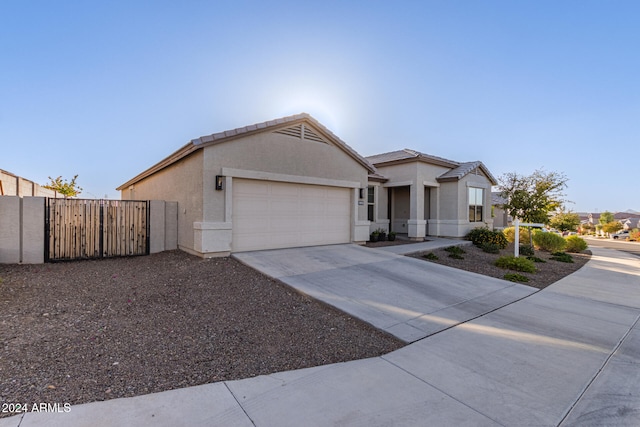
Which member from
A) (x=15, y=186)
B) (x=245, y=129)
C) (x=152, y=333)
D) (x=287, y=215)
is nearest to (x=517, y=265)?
(x=287, y=215)

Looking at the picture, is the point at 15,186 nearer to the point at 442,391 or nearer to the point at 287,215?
the point at 287,215

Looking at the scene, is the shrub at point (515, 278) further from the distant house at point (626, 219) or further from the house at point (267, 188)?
the distant house at point (626, 219)

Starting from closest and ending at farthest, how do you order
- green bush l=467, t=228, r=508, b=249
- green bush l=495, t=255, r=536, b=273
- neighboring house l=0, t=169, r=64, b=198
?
green bush l=495, t=255, r=536, b=273
neighboring house l=0, t=169, r=64, b=198
green bush l=467, t=228, r=508, b=249

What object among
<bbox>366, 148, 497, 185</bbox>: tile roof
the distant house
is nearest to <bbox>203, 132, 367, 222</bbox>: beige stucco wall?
<bbox>366, 148, 497, 185</bbox>: tile roof

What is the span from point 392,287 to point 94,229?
29.8 feet

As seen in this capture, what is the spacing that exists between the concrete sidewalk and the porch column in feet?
34.8

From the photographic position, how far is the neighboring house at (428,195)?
15.5 m

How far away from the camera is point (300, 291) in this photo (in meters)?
6.06

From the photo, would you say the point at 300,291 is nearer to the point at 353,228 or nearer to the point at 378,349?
the point at 378,349

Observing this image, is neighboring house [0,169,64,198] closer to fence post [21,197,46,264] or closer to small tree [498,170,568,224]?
fence post [21,197,46,264]

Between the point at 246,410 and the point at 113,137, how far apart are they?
17.6 m

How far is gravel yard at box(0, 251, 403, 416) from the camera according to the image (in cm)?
305

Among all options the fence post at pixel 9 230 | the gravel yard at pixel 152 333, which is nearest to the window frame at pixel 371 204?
the gravel yard at pixel 152 333

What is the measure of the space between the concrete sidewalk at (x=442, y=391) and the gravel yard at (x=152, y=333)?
0.93ft
